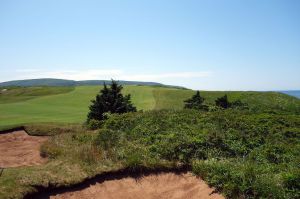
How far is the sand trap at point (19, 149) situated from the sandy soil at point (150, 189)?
4.57 metres

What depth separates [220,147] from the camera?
1495 cm

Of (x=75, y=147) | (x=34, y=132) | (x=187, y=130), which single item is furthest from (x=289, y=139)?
(x=34, y=132)

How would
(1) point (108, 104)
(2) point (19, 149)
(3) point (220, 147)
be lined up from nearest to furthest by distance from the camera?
1. (3) point (220, 147)
2. (2) point (19, 149)
3. (1) point (108, 104)

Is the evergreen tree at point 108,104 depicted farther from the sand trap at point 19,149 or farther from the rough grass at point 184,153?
the sand trap at point 19,149

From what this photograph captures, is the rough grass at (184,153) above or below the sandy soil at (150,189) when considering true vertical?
above

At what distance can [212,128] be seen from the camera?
1802 cm

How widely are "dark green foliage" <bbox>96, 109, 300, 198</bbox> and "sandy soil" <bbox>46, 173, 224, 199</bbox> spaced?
49cm

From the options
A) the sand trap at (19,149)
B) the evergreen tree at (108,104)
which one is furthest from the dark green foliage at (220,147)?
the evergreen tree at (108,104)

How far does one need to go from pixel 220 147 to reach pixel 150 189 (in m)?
4.71

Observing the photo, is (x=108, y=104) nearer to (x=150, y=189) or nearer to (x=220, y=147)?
(x=220, y=147)

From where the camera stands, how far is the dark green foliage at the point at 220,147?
1033 cm

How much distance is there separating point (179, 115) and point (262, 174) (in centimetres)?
1101

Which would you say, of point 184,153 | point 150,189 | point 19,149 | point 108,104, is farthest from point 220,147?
point 108,104

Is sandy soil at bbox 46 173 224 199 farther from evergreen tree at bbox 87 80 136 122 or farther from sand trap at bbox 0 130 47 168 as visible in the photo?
evergreen tree at bbox 87 80 136 122
